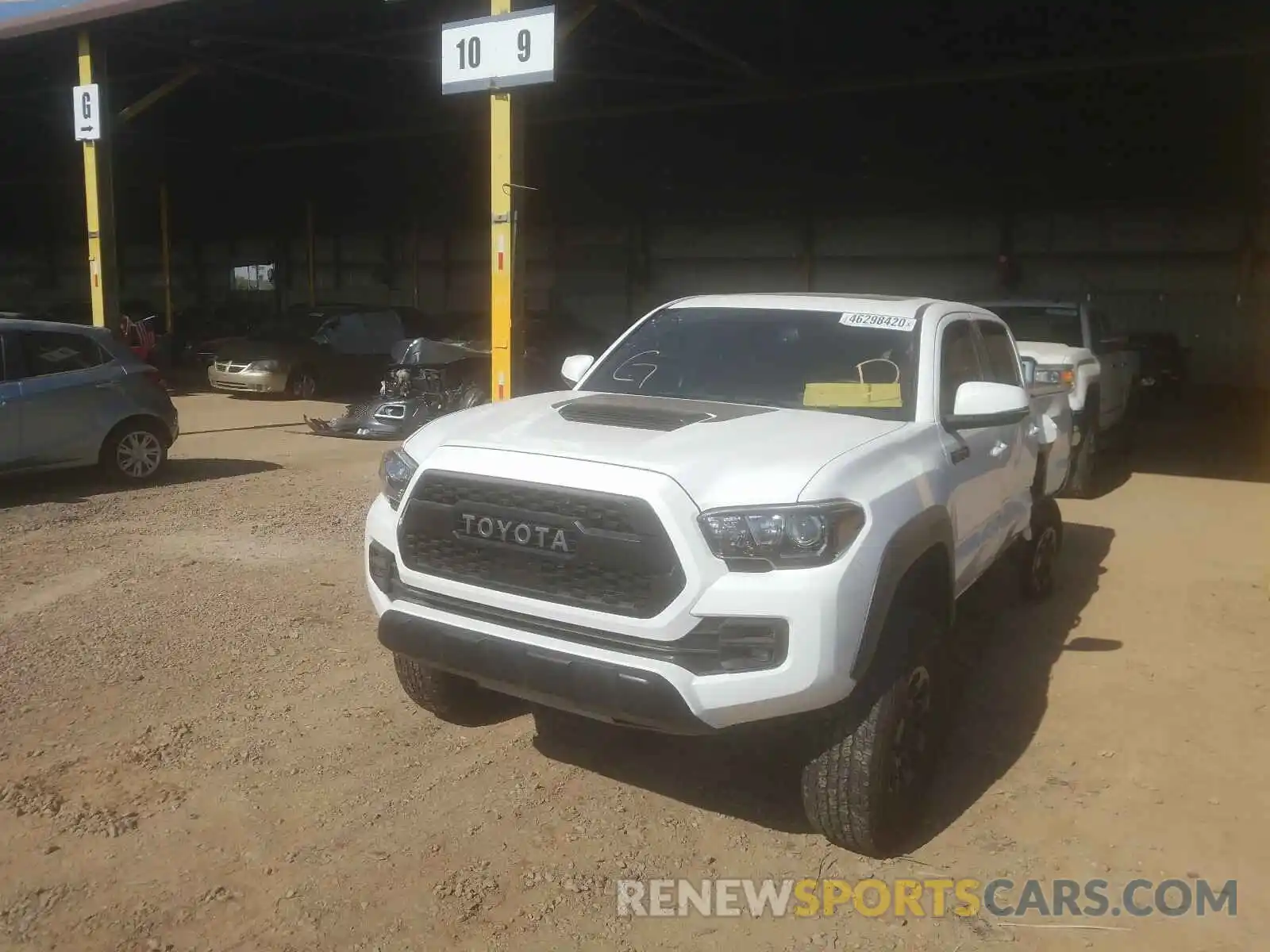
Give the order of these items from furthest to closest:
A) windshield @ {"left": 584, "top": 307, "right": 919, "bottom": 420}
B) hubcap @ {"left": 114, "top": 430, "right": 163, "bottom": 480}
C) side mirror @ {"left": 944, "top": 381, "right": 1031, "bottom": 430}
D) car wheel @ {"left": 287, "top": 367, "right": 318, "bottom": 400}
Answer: car wheel @ {"left": 287, "top": 367, "right": 318, "bottom": 400}
hubcap @ {"left": 114, "top": 430, "right": 163, "bottom": 480}
windshield @ {"left": 584, "top": 307, "right": 919, "bottom": 420}
side mirror @ {"left": 944, "top": 381, "right": 1031, "bottom": 430}

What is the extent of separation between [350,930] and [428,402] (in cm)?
1053

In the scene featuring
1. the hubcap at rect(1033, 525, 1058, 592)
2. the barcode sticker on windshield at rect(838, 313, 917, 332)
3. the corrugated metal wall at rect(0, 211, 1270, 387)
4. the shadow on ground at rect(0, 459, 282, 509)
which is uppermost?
the corrugated metal wall at rect(0, 211, 1270, 387)

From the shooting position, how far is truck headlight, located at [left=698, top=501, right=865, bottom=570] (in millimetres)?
3119

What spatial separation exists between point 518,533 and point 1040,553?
4.17 metres

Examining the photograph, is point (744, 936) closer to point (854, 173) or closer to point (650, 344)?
point (650, 344)

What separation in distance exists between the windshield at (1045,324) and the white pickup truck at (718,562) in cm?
700

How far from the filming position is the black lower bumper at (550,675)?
313 centimetres

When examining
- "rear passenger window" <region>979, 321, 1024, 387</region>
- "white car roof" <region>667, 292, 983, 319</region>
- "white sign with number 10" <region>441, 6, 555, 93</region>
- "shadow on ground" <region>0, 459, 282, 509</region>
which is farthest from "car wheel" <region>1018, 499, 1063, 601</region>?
"shadow on ground" <region>0, 459, 282, 509</region>

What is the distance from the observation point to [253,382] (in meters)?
17.3

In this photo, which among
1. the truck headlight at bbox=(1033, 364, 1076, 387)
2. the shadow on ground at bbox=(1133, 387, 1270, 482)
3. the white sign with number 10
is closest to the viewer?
the white sign with number 10

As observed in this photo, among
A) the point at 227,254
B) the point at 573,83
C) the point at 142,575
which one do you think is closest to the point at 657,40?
the point at 573,83

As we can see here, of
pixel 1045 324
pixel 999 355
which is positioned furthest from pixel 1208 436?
pixel 999 355

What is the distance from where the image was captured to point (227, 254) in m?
30.9

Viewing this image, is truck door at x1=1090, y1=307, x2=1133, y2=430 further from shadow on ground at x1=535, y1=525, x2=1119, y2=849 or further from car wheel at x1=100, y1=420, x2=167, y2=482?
car wheel at x1=100, y1=420, x2=167, y2=482
